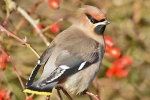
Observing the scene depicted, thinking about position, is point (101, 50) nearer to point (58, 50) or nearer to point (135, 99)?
point (58, 50)

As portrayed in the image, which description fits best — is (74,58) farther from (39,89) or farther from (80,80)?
(39,89)

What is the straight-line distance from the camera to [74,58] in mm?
3814

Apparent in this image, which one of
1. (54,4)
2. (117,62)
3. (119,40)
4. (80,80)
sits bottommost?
(119,40)

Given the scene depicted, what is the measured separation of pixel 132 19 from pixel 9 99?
2616mm

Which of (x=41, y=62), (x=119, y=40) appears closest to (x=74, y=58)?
(x=41, y=62)

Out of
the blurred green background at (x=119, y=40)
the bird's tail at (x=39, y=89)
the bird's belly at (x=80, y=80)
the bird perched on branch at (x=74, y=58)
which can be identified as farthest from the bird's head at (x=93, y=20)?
the blurred green background at (x=119, y=40)

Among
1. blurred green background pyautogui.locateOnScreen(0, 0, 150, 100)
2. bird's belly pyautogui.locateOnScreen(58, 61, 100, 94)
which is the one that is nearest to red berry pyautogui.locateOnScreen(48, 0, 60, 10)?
bird's belly pyautogui.locateOnScreen(58, 61, 100, 94)

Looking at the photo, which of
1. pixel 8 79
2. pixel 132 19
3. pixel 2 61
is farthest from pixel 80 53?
pixel 132 19

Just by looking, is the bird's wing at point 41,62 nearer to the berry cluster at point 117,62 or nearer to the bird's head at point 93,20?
the bird's head at point 93,20

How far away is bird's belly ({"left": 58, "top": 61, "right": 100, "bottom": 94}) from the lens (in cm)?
371

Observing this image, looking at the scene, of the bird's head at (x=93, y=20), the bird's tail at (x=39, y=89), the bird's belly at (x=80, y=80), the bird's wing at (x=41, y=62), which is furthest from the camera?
the bird's head at (x=93, y=20)

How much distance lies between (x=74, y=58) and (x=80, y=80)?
0.19 metres

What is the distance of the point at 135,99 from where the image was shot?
227 inches

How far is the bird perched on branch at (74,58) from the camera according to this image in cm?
351
